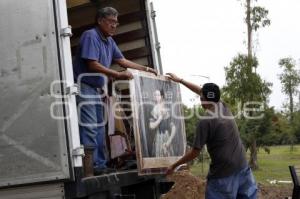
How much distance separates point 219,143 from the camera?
4473 mm

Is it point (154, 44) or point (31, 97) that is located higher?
point (154, 44)

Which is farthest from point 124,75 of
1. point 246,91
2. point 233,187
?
point 246,91

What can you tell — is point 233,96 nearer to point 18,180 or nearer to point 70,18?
point 70,18

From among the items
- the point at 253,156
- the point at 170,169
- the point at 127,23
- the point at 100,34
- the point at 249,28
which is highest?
the point at 249,28

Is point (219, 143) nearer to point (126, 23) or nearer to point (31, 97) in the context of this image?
point (31, 97)

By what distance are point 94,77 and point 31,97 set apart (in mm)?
1086

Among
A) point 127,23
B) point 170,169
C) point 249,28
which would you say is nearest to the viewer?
point 170,169

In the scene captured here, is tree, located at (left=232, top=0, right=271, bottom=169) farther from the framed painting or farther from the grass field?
the framed painting

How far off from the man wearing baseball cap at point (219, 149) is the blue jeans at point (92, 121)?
705 mm

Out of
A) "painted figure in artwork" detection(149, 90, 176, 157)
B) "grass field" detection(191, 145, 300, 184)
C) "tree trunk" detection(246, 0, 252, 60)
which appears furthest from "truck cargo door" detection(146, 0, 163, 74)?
"tree trunk" detection(246, 0, 252, 60)

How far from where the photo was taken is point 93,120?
428 cm

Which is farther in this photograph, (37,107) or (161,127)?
(161,127)

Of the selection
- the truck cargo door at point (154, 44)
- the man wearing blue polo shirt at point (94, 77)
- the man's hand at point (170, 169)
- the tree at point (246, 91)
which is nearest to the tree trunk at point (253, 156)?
the tree at point (246, 91)

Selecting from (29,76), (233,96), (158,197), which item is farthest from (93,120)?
(233,96)
